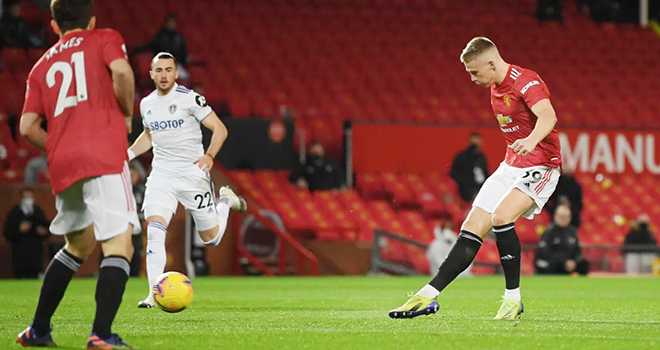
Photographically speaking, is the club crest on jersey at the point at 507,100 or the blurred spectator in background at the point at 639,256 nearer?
the club crest on jersey at the point at 507,100

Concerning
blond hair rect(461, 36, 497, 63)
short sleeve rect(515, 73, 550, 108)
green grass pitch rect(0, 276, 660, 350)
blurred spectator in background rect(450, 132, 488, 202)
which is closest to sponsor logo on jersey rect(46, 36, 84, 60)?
green grass pitch rect(0, 276, 660, 350)

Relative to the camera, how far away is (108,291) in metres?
5.29

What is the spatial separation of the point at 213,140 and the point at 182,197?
26.8 inches

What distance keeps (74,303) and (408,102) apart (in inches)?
533

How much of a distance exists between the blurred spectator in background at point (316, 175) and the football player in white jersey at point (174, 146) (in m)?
9.45

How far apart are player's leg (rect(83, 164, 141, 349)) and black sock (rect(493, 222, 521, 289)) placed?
125 inches

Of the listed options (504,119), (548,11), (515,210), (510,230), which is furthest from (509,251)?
(548,11)

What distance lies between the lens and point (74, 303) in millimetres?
9836

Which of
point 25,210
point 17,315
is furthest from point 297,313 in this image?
point 25,210

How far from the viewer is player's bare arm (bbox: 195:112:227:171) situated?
8.33 metres

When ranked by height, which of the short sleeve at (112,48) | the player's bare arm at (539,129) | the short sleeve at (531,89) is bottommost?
the player's bare arm at (539,129)

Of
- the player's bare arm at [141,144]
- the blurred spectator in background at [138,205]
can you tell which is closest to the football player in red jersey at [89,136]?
the player's bare arm at [141,144]

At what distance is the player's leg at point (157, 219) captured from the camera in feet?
28.9

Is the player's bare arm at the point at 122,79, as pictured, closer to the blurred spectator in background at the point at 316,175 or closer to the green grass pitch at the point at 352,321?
the green grass pitch at the point at 352,321
